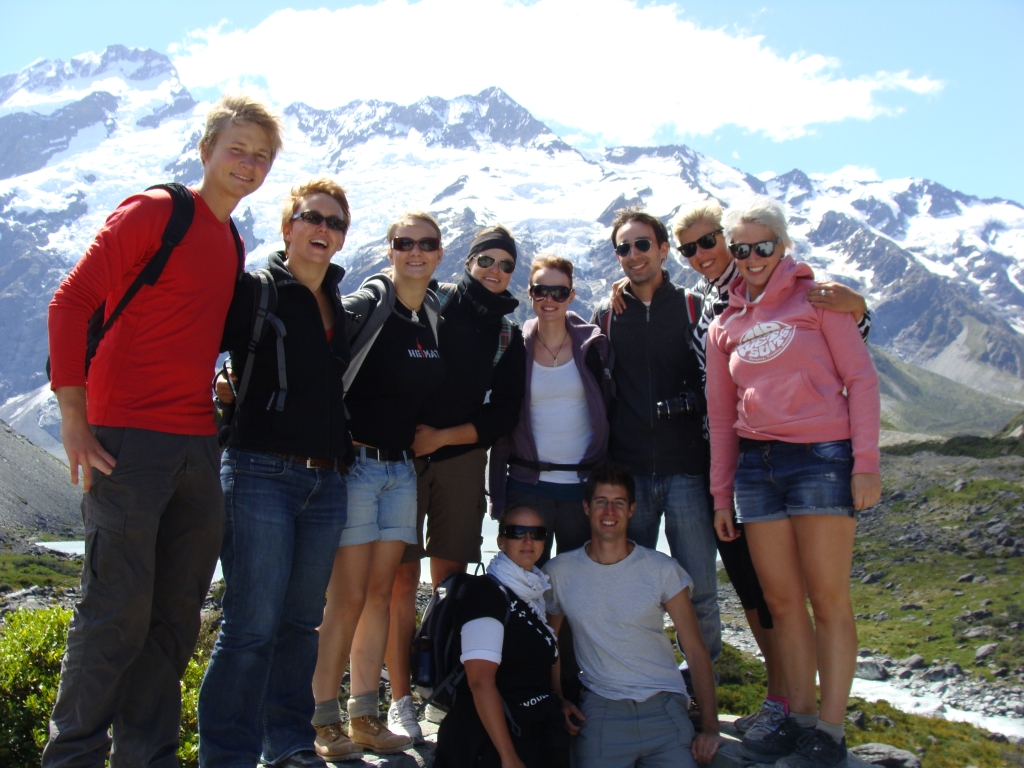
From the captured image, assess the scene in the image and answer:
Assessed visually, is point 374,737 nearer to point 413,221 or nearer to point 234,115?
point 413,221

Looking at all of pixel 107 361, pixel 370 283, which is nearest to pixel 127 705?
pixel 107 361

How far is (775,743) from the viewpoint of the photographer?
5.50m

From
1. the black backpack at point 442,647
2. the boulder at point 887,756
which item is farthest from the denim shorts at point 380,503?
the boulder at point 887,756

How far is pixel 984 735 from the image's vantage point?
4438 cm

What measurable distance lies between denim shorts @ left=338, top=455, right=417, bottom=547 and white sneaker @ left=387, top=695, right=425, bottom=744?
1.35 metres

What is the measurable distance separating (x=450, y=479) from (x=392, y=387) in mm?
948

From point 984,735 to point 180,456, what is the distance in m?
52.0

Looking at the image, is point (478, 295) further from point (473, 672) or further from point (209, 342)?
point (473, 672)

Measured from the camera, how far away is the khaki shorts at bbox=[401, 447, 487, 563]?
20.8 feet

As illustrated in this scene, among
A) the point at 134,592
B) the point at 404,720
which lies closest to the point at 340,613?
the point at 404,720

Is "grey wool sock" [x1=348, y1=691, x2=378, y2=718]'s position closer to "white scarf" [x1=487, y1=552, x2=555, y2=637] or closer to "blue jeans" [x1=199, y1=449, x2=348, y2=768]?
"blue jeans" [x1=199, y1=449, x2=348, y2=768]

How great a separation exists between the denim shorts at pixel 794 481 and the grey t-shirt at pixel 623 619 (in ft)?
2.63

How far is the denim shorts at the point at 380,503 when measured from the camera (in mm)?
5688

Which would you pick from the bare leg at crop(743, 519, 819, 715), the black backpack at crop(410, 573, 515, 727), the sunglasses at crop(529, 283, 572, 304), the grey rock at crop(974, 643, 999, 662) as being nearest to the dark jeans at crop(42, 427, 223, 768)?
the black backpack at crop(410, 573, 515, 727)
